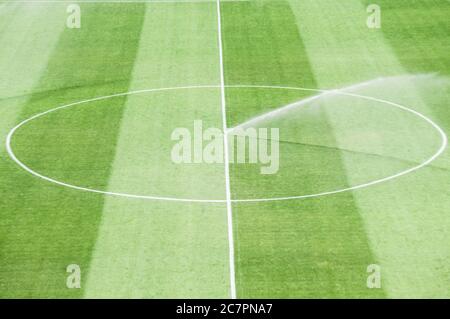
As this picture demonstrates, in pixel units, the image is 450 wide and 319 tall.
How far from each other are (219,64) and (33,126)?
24.1 feet

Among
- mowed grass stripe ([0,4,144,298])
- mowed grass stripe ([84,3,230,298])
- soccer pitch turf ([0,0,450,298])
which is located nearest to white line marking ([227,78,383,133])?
soccer pitch turf ([0,0,450,298])

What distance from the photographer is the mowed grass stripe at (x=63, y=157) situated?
59.9ft

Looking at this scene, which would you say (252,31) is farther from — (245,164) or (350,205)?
(350,205)

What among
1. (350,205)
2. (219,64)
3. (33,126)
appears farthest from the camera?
(219,64)

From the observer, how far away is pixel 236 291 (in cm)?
1723

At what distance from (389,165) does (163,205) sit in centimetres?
571

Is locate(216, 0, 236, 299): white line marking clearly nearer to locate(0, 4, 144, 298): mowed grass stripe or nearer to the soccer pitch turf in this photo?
the soccer pitch turf

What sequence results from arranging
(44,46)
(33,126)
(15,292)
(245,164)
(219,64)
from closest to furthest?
(15,292) → (245,164) → (33,126) → (219,64) → (44,46)

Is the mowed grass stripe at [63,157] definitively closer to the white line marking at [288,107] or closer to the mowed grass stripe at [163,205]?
the mowed grass stripe at [163,205]

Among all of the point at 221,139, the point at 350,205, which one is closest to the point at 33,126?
the point at 221,139

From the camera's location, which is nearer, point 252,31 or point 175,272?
point 175,272

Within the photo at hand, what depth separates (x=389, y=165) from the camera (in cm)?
2270

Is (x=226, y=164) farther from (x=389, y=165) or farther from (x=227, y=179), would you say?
(x=389, y=165)

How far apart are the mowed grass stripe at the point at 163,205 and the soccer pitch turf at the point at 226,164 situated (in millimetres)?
53
